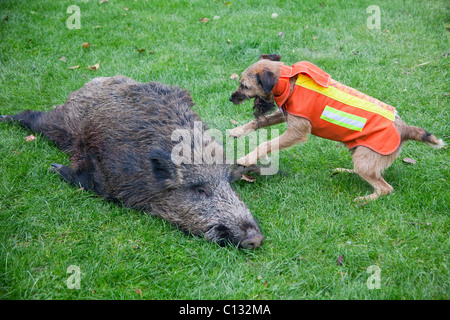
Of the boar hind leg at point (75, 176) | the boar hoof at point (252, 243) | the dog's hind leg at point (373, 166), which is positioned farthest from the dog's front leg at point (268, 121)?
the boar hind leg at point (75, 176)

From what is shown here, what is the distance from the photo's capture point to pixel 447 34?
23.8 ft

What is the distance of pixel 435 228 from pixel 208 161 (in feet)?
7.36

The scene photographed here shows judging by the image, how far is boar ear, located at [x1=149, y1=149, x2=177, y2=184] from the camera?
355 centimetres

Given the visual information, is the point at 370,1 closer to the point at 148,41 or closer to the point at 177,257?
the point at 148,41

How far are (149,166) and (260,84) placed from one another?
4.97 ft

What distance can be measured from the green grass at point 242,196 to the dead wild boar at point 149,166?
156 mm

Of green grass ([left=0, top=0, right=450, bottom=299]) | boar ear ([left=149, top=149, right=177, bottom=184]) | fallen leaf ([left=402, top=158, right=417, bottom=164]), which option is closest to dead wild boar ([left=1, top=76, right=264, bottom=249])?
boar ear ([left=149, top=149, right=177, bottom=184])

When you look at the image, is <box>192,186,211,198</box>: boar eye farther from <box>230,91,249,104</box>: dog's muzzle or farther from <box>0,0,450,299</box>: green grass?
<box>230,91,249,104</box>: dog's muzzle

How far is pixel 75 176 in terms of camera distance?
4.07 m

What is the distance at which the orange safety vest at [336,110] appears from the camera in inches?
145

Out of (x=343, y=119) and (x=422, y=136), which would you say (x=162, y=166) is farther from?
(x=422, y=136)

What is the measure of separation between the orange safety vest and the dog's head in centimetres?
12

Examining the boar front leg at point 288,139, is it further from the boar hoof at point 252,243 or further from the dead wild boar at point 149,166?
the boar hoof at point 252,243

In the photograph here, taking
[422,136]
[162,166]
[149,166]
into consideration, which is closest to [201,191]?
[162,166]
